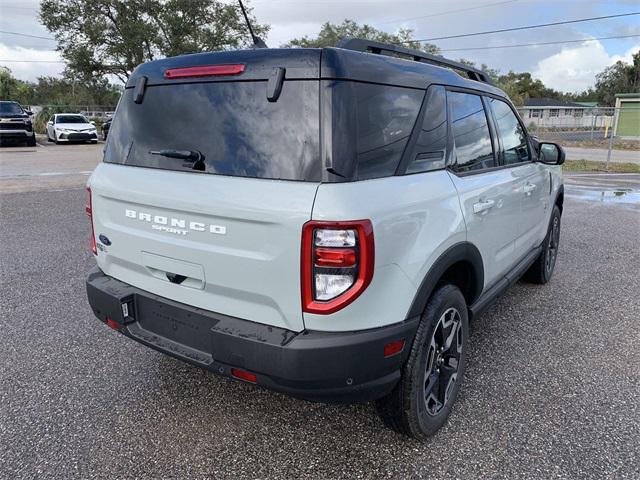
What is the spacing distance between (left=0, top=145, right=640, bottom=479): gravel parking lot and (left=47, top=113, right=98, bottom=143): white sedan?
70.5 feet

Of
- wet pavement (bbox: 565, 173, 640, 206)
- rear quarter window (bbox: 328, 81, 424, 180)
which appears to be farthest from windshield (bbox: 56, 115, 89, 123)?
rear quarter window (bbox: 328, 81, 424, 180)

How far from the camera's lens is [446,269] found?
2.40 metres

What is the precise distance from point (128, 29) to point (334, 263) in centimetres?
3490

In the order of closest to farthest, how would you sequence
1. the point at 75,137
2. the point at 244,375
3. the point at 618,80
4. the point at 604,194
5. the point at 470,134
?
the point at 244,375 → the point at 470,134 → the point at 604,194 → the point at 75,137 → the point at 618,80

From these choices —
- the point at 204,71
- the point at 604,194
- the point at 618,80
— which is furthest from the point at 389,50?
the point at 618,80

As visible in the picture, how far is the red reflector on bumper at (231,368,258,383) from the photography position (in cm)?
210

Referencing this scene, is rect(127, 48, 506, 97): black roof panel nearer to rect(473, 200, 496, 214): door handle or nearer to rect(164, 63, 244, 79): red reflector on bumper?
rect(164, 63, 244, 79): red reflector on bumper

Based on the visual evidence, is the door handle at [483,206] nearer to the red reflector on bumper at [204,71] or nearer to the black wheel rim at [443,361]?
the black wheel rim at [443,361]

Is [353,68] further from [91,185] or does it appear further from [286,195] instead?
[91,185]

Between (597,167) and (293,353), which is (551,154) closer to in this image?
(293,353)

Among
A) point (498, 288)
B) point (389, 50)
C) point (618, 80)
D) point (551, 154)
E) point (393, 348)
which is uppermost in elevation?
point (618, 80)

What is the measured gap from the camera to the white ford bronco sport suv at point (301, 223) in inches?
77.3

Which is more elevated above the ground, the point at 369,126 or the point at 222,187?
the point at 369,126

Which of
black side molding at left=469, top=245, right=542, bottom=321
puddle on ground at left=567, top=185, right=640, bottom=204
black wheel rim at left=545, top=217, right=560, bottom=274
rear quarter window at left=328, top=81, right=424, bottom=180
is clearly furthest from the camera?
puddle on ground at left=567, top=185, right=640, bottom=204
